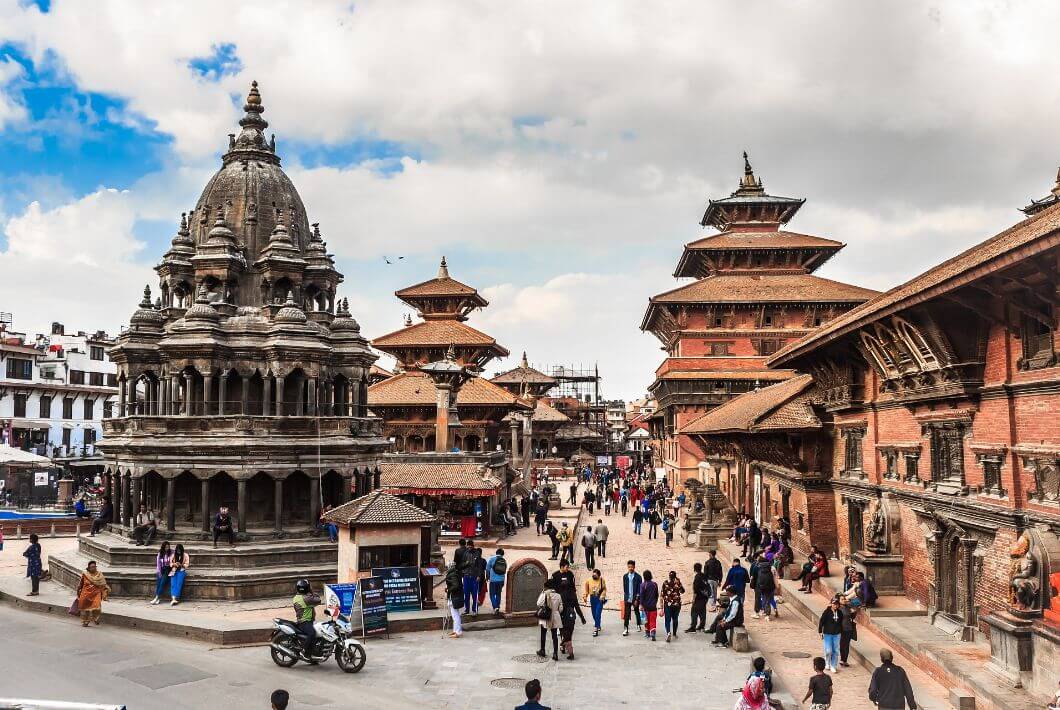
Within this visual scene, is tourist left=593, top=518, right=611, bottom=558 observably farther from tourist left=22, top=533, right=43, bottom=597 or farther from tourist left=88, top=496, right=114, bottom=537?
tourist left=22, top=533, right=43, bottom=597

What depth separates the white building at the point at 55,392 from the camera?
Answer: 56.8 metres

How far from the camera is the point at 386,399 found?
4616 cm

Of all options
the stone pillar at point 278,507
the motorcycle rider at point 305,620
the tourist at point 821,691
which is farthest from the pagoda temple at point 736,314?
the tourist at point 821,691

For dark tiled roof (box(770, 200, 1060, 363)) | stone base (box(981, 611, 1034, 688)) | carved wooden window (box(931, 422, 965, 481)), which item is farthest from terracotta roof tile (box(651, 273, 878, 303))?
stone base (box(981, 611, 1034, 688))

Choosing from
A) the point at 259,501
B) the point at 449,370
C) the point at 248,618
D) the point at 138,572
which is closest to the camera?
the point at 248,618

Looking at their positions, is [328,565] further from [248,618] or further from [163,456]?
[163,456]

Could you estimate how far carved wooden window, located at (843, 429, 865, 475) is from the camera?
20141mm

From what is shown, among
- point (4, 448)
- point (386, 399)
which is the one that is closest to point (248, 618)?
point (386, 399)

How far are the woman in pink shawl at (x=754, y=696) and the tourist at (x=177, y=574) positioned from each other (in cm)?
1533

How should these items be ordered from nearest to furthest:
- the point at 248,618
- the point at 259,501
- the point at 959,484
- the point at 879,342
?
the point at 959,484 < the point at 879,342 < the point at 248,618 < the point at 259,501

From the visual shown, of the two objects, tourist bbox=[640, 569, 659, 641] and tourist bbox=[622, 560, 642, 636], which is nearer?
tourist bbox=[640, 569, 659, 641]

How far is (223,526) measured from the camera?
856 inches

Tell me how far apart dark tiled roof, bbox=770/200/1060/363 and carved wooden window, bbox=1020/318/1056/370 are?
128 centimetres

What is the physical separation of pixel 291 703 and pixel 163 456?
12104 millimetres
